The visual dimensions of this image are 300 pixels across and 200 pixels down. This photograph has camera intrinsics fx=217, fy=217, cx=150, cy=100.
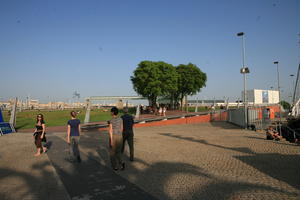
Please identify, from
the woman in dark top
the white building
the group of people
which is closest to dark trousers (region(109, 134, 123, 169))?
the group of people

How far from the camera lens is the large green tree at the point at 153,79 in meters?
38.7

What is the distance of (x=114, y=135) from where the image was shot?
18.2 ft

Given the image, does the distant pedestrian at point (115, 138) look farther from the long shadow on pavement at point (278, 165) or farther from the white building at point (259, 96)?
the white building at point (259, 96)

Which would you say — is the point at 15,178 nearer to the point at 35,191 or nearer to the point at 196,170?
the point at 35,191

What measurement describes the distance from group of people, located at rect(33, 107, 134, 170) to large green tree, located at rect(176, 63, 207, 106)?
3915 cm

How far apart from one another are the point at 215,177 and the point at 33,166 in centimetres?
493

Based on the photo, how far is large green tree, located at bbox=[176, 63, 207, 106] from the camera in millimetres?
45469

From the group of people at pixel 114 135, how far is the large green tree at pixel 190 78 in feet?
128

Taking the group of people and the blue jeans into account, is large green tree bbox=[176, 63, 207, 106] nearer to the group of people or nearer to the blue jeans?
the group of people

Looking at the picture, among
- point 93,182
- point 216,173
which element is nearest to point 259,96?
point 216,173

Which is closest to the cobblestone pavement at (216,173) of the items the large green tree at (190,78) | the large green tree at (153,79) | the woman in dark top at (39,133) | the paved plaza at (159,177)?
the paved plaza at (159,177)

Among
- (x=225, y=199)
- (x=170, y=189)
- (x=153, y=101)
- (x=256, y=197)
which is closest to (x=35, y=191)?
(x=170, y=189)

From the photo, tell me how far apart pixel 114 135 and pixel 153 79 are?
3358cm

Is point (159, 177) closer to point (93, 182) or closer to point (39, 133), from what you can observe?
point (93, 182)
